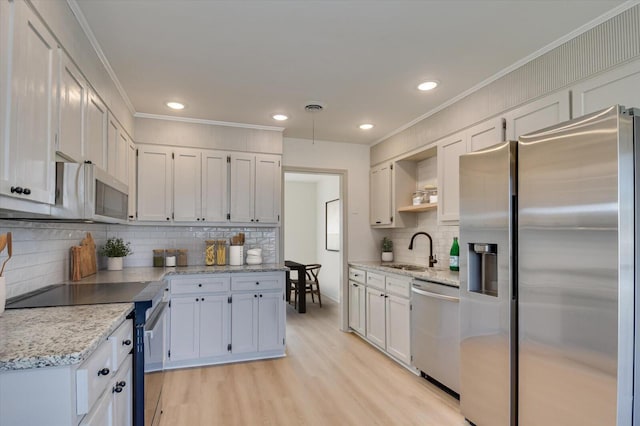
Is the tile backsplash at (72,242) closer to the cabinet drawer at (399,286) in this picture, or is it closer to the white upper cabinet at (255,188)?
the white upper cabinet at (255,188)

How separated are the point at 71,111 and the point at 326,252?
6058mm

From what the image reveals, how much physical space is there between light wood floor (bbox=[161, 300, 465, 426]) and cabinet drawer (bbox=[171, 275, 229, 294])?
0.74m

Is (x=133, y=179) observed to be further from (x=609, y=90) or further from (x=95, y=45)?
(x=609, y=90)

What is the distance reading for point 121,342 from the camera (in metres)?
1.68

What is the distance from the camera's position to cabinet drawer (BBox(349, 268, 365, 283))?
173 inches

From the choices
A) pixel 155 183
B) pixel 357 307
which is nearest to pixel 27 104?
pixel 155 183

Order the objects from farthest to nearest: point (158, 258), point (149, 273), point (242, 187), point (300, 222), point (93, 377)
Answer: point (300, 222) < point (242, 187) < point (158, 258) < point (149, 273) < point (93, 377)

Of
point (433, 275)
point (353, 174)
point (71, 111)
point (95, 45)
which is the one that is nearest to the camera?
point (71, 111)

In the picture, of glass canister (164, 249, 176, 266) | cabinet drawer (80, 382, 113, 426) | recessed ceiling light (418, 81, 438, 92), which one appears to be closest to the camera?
cabinet drawer (80, 382, 113, 426)

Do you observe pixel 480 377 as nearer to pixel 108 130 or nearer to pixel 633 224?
pixel 633 224

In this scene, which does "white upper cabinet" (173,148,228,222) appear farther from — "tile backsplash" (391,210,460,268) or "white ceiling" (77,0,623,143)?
"tile backsplash" (391,210,460,268)

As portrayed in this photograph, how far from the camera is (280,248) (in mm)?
4438

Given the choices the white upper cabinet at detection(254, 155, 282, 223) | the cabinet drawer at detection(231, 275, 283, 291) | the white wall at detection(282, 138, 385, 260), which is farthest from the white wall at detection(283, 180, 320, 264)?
the cabinet drawer at detection(231, 275, 283, 291)

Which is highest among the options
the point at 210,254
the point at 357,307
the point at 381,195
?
the point at 381,195
